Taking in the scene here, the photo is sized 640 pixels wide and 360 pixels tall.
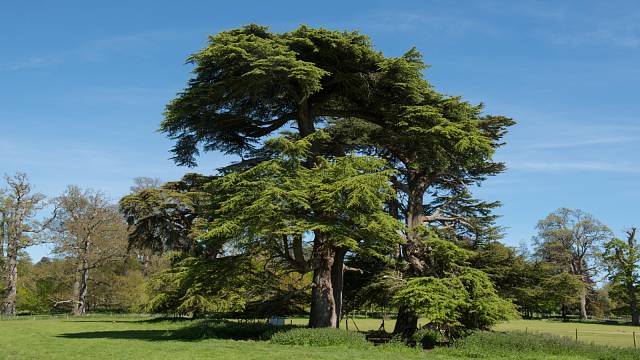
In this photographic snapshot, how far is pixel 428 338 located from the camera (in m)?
22.0

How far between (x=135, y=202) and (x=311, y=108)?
767 inches

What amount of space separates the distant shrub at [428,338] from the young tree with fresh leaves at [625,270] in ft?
173

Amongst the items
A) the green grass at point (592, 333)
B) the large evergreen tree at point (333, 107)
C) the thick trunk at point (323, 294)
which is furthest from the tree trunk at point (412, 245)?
the green grass at point (592, 333)

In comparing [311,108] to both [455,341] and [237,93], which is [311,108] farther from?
[455,341]

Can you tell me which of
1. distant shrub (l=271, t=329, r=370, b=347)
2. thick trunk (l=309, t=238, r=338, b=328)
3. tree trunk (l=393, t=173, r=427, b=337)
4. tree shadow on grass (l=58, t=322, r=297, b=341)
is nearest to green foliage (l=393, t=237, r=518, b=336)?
tree trunk (l=393, t=173, r=427, b=337)

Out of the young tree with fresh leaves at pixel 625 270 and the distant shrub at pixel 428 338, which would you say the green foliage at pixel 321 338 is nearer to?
the distant shrub at pixel 428 338

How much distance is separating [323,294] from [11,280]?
135 ft

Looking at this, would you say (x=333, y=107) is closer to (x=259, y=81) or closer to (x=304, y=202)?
(x=259, y=81)

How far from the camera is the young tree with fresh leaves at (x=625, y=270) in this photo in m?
63.7

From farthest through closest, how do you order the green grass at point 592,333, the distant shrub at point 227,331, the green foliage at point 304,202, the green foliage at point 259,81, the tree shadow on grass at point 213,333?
the green grass at point 592,333 → the distant shrub at point 227,331 → the tree shadow on grass at point 213,333 → the green foliage at point 259,81 → the green foliage at point 304,202

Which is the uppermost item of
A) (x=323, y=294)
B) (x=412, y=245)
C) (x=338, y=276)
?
(x=412, y=245)

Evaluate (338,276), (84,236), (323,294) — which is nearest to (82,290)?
(84,236)

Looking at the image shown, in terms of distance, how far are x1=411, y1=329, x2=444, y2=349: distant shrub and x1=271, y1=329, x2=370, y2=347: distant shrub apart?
8.40 ft

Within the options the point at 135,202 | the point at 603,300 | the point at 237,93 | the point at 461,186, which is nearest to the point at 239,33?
the point at 237,93
